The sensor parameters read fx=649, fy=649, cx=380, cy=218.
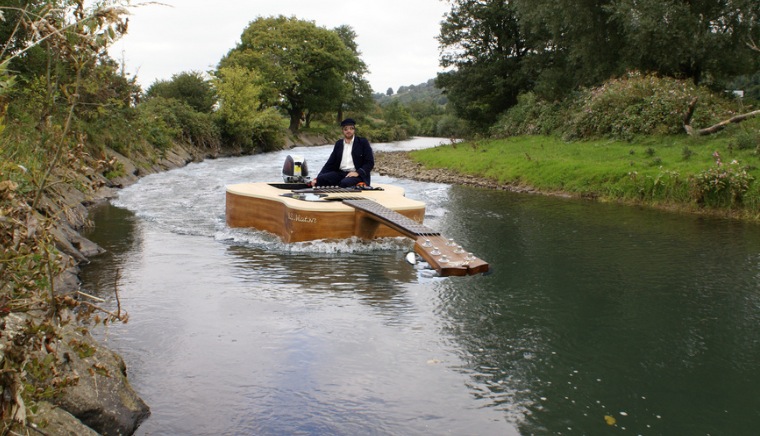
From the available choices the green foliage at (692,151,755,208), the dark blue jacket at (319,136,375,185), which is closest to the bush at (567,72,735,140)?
the green foliage at (692,151,755,208)

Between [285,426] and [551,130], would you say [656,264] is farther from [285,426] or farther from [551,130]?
[551,130]

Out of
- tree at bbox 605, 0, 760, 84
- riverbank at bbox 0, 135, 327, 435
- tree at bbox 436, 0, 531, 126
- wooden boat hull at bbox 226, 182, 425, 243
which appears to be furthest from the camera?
tree at bbox 436, 0, 531, 126

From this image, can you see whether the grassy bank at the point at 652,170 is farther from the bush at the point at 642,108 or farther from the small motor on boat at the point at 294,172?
the small motor on boat at the point at 294,172

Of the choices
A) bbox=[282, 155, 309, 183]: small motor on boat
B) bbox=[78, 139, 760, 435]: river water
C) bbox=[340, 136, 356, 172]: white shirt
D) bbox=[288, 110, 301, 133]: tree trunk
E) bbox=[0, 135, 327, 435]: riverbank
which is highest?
bbox=[288, 110, 301, 133]: tree trunk

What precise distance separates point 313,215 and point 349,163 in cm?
257

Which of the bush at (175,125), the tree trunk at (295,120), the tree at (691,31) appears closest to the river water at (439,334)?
the tree at (691,31)

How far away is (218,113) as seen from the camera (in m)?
33.4

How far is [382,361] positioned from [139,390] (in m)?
1.61

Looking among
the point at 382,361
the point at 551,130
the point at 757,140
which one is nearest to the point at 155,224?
the point at 382,361

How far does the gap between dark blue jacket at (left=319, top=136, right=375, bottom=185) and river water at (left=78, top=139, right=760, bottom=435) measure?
6.43 feet

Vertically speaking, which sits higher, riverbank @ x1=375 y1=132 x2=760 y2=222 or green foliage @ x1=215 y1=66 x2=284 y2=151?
green foliage @ x1=215 y1=66 x2=284 y2=151

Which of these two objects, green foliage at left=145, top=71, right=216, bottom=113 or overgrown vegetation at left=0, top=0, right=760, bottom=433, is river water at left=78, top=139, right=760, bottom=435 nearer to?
overgrown vegetation at left=0, top=0, right=760, bottom=433

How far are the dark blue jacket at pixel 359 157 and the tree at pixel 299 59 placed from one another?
37.4 m

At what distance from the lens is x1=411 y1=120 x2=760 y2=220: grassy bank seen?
11.1 m
